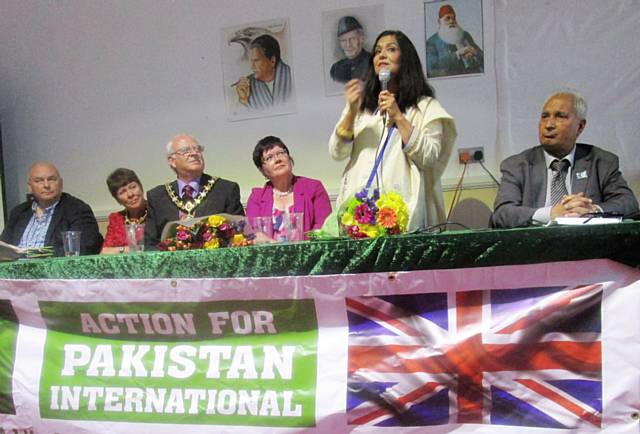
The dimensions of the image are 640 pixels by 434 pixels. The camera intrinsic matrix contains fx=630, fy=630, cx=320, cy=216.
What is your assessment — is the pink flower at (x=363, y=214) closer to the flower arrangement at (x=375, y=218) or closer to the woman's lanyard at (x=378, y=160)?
the flower arrangement at (x=375, y=218)

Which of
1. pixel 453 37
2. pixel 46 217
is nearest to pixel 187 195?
pixel 46 217

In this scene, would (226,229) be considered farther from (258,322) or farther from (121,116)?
(121,116)

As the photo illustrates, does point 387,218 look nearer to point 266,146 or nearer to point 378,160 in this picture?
point 378,160

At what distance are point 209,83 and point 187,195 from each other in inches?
54.0

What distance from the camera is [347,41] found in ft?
12.2

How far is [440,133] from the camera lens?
2.33 metres

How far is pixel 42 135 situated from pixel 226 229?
3.09 metres

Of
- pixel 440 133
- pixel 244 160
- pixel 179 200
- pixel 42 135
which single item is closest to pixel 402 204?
pixel 440 133

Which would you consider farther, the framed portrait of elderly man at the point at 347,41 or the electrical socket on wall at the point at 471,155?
the framed portrait of elderly man at the point at 347,41

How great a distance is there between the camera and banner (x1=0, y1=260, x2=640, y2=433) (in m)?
1.38

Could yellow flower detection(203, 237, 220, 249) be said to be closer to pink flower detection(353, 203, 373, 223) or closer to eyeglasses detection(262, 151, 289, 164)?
pink flower detection(353, 203, 373, 223)

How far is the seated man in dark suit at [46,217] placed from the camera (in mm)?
3234

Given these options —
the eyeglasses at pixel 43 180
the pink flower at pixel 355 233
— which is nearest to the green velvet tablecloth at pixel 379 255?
the pink flower at pixel 355 233

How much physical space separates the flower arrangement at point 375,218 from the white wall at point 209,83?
1842 millimetres
